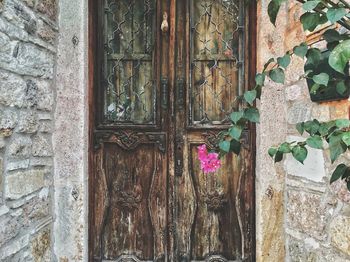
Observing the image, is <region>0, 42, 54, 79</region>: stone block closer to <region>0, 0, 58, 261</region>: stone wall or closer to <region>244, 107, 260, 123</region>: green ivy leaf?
<region>0, 0, 58, 261</region>: stone wall

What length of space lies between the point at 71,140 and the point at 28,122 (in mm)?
363

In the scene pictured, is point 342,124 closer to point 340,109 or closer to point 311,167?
point 340,109

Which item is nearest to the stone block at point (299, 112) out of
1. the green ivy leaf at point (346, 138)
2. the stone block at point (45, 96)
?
the green ivy leaf at point (346, 138)

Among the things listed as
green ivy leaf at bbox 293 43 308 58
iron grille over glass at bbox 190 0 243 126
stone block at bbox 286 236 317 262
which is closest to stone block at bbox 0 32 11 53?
iron grille over glass at bbox 190 0 243 126

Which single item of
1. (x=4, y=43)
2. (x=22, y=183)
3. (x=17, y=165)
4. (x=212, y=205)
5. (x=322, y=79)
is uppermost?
(x=4, y=43)

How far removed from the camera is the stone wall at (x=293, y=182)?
1.83 meters

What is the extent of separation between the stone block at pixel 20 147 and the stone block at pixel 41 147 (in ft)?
0.20

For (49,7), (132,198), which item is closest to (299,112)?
(132,198)

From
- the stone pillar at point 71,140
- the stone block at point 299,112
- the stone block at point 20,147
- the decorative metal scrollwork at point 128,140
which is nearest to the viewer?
the stone block at point 20,147

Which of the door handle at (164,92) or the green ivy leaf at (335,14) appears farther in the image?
the door handle at (164,92)

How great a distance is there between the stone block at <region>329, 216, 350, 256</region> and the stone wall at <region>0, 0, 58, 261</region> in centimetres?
157

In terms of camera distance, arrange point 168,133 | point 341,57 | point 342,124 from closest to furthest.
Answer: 1. point 341,57
2. point 342,124
3. point 168,133

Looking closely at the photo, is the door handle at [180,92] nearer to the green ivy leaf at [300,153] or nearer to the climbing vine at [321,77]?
the climbing vine at [321,77]

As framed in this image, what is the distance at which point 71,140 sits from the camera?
238 cm
